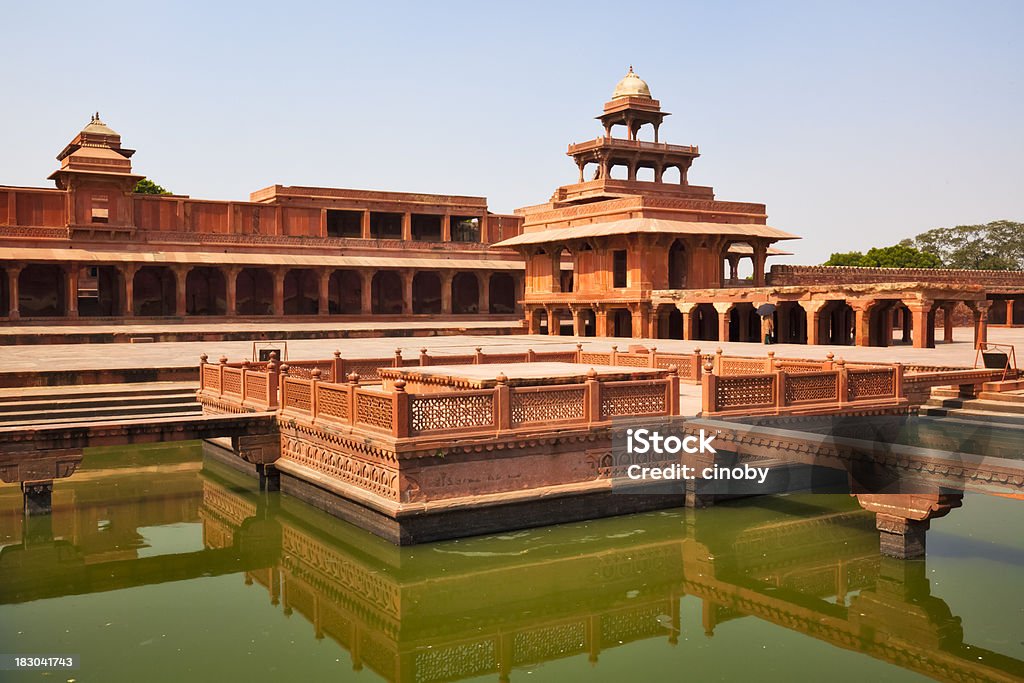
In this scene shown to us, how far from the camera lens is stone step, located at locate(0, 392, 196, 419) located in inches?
681

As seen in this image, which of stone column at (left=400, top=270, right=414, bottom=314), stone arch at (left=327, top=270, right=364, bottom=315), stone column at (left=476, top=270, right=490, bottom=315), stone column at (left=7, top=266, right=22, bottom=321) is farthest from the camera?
stone arch at (left=327, top=270, right=364, bottom=315)

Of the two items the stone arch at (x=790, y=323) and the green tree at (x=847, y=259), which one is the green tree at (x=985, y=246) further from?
the stone arch at (x=790, y=323)

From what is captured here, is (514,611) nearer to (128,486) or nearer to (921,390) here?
(128,486)

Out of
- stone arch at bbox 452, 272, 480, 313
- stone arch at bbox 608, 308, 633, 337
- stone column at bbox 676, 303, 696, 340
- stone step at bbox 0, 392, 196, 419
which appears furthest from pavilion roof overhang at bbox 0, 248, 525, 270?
stone step at bbox 0, 392, 196, 419

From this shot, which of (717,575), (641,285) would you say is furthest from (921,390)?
(641,285)

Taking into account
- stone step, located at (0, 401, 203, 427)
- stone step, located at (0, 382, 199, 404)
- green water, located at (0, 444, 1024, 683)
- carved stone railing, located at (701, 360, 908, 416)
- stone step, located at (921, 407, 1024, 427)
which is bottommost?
green water, located at (0, 444, 1024, 683)

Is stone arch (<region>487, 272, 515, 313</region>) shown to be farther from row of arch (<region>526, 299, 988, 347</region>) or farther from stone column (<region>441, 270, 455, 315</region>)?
row of arch (<region>526, 299, 988, 347</region>)

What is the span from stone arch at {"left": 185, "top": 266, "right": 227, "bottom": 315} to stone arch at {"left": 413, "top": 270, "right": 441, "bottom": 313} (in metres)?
9.44

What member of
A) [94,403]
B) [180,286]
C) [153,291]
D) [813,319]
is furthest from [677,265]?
[94,403]

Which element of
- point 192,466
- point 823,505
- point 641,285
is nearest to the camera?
point 823,505

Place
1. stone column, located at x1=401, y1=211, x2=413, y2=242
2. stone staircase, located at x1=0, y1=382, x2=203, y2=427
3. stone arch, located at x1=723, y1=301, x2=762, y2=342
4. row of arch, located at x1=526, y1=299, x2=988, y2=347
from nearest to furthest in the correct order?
stone staircase, located at x1=0, y1=382, x2=203, y2=427, row of arch, located at x1=526, y1=299, x2=988, y2=347, stone arch, located at x1=723, y1=301, x2=762, y2=342, stone column, located at x1=401, y1=211, x2=413, y2=242

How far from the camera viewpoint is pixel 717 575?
1124 cm

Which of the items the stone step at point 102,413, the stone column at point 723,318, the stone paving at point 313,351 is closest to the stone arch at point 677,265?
the stone column at point 723,318

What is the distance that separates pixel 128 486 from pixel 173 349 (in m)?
12.4
